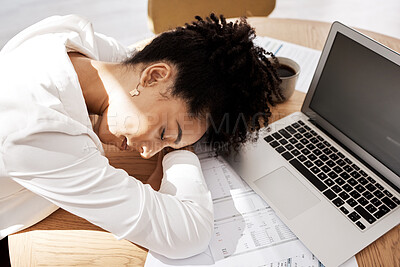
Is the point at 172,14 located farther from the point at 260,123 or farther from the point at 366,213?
the point at 366,213

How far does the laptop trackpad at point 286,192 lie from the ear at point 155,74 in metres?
0.33

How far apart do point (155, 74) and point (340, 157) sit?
1.66 ft

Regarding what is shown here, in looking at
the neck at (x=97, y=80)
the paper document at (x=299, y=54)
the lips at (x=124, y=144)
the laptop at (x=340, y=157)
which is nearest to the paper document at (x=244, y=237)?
the laptop at (x=340, y=157)

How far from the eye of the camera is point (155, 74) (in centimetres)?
79

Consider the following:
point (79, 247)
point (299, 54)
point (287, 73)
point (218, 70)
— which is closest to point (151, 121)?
point (218, 70)

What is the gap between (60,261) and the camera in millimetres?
681

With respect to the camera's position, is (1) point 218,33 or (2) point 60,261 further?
(1) point 218,33

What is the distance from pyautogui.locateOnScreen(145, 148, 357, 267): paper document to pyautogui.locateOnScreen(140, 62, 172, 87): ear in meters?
0.27

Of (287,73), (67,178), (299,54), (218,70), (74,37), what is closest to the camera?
(67,178)

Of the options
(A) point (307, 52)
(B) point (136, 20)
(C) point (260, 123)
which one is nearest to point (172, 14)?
(A) point (307, 52)

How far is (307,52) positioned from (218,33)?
0.53 m

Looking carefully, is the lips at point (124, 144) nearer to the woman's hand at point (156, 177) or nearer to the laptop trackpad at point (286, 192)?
the woman's hand at point (156, 177)

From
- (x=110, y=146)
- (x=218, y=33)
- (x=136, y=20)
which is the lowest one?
(x=136, y=20)

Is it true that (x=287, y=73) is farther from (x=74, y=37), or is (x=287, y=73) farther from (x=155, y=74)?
(x=74, y=37)
